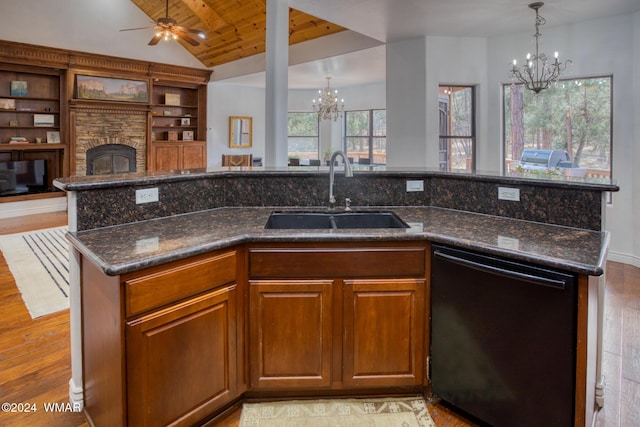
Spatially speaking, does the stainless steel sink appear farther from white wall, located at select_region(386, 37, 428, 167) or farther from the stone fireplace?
the stone fireplace

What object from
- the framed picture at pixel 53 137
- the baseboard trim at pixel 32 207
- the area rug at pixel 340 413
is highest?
the framed picture at pixel 53 137

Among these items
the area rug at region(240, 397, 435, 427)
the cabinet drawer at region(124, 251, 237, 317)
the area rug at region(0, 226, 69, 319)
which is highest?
the cabinet drawer at region(124, 251, 237, 317)

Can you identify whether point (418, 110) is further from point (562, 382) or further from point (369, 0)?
point (562, 382)

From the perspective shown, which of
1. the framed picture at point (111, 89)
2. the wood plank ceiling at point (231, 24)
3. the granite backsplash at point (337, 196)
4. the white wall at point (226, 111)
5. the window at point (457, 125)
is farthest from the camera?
the white wall at point (226, 111)

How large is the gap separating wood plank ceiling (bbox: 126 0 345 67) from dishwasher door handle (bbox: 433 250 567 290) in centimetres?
530

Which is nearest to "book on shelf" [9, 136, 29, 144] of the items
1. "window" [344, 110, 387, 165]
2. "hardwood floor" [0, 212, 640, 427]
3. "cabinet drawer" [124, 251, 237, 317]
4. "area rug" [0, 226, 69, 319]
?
"area rug" [0, 226, 69, 319]

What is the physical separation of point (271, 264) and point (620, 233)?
467 cm

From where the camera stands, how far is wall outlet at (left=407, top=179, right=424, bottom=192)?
2736mm

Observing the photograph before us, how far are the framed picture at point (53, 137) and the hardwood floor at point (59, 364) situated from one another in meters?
4.61

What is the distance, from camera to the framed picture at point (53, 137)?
7550mm

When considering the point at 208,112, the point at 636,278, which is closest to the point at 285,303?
the point at 636,278

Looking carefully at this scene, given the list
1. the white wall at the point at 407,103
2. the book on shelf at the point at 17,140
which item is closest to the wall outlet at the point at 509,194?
the white wall at the point at 407,103

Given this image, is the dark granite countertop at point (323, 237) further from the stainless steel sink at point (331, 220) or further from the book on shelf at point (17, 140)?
the book on shelf at point (17, 140)

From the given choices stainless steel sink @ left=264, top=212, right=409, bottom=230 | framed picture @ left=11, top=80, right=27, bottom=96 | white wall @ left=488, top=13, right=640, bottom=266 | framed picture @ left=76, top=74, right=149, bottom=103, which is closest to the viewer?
stainless steel sink @ left=264, top=212, right=409, bottom=230
